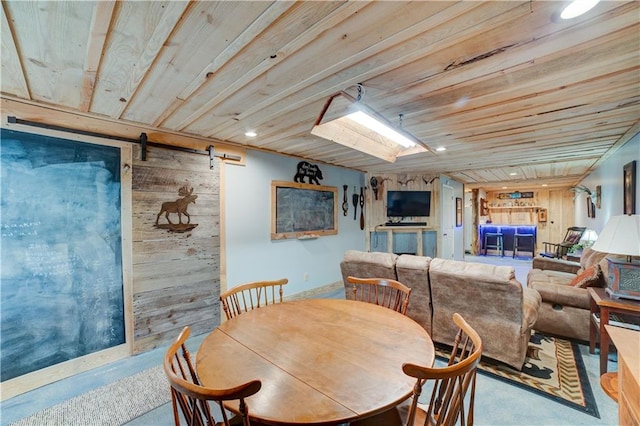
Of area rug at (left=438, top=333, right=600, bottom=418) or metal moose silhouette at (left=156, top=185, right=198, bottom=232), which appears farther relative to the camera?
metal moose silhouette at (left=156, top=185, right=198, bottom=232)

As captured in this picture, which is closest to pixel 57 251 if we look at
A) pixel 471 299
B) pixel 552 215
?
pixel 471 299

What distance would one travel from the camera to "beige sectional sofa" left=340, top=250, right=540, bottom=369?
2068mm

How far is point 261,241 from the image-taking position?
11.8ft

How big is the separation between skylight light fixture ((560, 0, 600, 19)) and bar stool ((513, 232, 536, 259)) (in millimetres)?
8948

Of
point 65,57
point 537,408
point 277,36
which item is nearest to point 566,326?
point 537,408

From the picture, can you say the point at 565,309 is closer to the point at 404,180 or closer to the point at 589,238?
the point at 589,238

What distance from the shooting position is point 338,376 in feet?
3.39

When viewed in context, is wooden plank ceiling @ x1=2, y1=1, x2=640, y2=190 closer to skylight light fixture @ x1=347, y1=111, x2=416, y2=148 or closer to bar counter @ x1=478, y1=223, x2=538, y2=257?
skylight light fixture @ x1=347, y1=111, x2=416, y2=148

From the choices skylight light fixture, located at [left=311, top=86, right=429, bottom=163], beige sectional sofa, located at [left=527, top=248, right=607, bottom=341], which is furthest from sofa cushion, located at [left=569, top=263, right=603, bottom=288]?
skylight light fixture, located at [left=311, top=86, right=429, bottom=163]

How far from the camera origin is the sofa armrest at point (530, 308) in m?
2.16

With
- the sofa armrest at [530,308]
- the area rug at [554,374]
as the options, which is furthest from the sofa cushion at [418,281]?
the sofa armrest at [530,308]

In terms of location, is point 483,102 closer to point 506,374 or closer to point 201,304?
point 506,374

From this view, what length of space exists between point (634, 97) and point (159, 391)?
422cm

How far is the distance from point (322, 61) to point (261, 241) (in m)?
2.63
